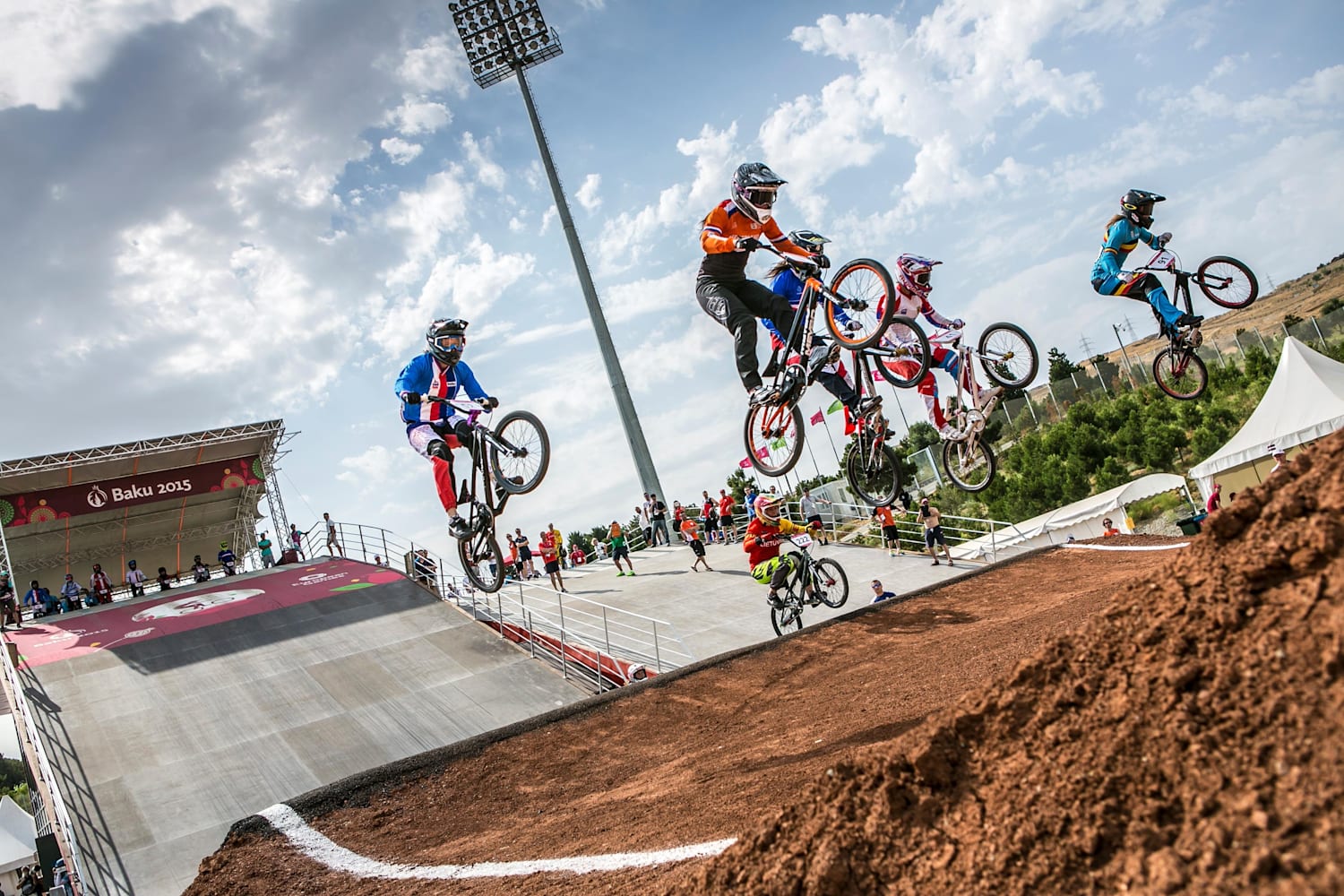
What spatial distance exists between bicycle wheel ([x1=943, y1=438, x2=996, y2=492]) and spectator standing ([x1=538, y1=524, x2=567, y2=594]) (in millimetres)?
17360

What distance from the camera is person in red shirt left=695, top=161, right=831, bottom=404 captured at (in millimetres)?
9945

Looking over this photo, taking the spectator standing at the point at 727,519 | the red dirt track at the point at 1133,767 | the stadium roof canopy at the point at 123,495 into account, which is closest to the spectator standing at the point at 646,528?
the spectator standing at the point at 727,519

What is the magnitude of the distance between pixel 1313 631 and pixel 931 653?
10.7 meters

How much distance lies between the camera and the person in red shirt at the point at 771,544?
57.9 feet

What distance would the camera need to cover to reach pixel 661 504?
26.5m

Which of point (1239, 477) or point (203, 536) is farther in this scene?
point (203, 536)

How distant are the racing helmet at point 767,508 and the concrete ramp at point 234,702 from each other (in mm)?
5583

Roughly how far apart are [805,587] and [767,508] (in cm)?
181

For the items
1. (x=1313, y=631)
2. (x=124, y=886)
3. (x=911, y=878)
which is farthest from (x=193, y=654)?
(x=1313, y=631)

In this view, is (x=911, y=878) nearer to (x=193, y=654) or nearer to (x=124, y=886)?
(x=124, y=886)

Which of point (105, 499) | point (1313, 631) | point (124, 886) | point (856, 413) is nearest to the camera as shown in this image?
point (1313, 631)

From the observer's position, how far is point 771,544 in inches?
726

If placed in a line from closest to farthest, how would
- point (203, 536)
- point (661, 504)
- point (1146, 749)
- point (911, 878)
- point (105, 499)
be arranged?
1. point (1146, 749)
2. point (911, 878)
3. point (661, 504)
4. point (105, 499)
5. point (203, 536)

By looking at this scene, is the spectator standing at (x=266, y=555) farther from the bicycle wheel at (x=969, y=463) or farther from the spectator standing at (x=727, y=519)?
the bicycle wheel at (x=969, y=463)
